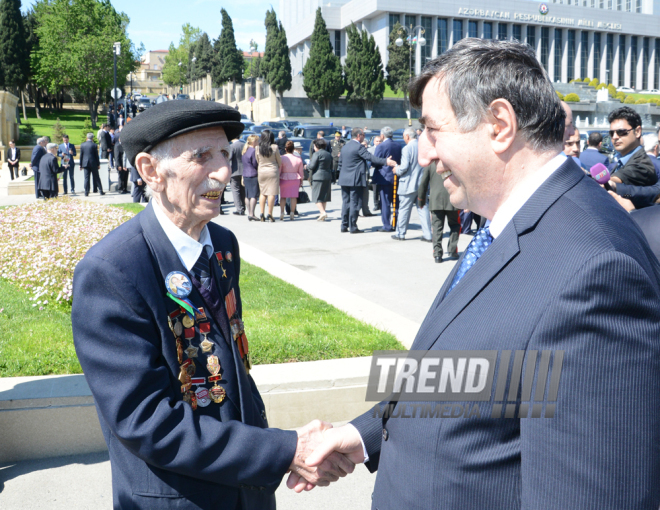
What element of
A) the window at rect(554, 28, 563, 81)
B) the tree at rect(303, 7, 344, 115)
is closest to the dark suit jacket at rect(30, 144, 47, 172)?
the tree at rect(303, 7, 344, 115)

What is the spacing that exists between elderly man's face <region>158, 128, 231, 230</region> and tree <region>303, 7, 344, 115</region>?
58075 millimetres

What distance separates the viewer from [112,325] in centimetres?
169

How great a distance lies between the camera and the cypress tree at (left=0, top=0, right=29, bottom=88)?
5722cm

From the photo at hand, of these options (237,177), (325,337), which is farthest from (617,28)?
(325,337)

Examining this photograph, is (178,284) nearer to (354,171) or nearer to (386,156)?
(354,171)

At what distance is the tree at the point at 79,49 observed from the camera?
51875 millimetres

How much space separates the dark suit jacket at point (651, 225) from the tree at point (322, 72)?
188ft

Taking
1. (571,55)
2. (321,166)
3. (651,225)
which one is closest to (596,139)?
(321,166)

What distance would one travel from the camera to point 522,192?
4.95 ft

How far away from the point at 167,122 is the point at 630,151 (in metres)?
5.16

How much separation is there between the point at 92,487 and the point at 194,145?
2.43 metres

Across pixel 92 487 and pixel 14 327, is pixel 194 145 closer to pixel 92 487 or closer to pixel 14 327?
pixel 92 487

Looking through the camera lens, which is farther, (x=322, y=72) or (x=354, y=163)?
(x=322, y=72)

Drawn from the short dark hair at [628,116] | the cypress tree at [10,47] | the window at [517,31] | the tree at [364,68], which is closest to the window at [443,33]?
the window at [517,31]
